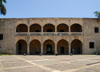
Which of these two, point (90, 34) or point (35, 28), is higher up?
point (35, 28)

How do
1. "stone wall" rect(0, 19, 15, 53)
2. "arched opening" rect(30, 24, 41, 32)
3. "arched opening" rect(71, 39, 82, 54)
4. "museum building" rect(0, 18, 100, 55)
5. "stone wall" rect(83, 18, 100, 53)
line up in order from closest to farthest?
"museum building" rect(0, 18, 100, 55) → "stone wall" rect(83, 18, 100, 53) → "stone wall" rect(0, 19, 15, 53) → "arched opening" rect(71, 39, 82, 54) → "arched opening" rect(30, 24, 41, 32)

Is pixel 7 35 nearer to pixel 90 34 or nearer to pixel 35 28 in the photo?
pixel 35 28

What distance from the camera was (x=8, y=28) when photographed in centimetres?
A: 2552

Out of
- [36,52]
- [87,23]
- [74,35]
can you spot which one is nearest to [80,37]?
[74,35]

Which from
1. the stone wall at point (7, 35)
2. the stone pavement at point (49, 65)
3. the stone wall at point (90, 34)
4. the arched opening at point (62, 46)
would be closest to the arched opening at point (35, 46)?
the stone wall at point (7, 35)

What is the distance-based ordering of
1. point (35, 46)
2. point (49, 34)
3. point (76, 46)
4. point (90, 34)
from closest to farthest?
point (49, 34)
point (90, 34)
point (35, 46)
point (76, 46)

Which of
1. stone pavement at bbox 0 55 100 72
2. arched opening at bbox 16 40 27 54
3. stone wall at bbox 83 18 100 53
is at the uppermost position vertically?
stone wall at bbox 83 18 100 53

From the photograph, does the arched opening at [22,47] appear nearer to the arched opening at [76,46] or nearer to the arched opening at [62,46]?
the arched opening at [62,46]

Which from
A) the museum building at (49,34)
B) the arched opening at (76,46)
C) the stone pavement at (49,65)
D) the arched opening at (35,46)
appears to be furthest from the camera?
the arched opening at (76,46)

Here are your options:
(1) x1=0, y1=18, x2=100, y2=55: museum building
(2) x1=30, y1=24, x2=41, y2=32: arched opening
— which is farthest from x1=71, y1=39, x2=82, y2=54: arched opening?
(2) x1=30, y1=24, x2=41, y2=32: arched opening

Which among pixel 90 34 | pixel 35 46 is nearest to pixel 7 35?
pixel 35 46

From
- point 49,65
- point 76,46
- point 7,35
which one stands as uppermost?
point 7,35

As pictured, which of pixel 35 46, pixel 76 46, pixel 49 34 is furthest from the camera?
pixel 76 46

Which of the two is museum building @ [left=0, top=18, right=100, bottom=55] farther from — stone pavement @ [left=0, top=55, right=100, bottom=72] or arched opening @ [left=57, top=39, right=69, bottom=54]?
stone pavement @ [left=0, top=55, right=100, bottom=72]
